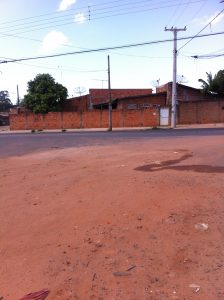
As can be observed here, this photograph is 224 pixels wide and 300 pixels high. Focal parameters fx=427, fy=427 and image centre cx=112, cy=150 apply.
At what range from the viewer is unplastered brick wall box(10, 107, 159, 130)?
55.8 metres

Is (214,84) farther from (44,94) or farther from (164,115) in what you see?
(44,94)

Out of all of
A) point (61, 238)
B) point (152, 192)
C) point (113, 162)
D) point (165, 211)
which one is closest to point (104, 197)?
point (152, 192)

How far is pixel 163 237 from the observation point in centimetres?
635

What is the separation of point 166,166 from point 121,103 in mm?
49293

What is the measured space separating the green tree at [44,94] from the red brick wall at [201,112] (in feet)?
67.4

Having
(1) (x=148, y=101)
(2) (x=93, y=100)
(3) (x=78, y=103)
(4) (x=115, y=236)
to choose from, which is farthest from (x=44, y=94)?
(4) (x=115, y=236)

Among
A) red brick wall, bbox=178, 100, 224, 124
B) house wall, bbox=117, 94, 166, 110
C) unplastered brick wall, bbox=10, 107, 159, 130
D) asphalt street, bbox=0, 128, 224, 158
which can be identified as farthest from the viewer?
house wall, bbox=117, 94, 166, 110

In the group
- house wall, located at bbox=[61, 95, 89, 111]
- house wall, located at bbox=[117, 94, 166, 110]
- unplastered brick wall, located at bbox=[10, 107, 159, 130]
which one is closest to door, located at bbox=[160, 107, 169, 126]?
unplastered brick wall, located at bbox=[10, 107, 159, 130]

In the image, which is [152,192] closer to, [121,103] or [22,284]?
[22,284]

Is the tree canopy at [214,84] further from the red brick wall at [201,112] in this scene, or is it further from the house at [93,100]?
the house at [93,100]

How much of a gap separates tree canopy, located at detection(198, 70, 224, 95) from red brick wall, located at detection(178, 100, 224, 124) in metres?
5.92

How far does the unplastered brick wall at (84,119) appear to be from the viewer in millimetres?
55844

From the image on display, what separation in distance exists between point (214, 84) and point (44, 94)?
2520cm

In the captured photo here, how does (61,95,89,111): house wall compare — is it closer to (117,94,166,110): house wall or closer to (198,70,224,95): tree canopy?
(117,94,166,110): house wall
